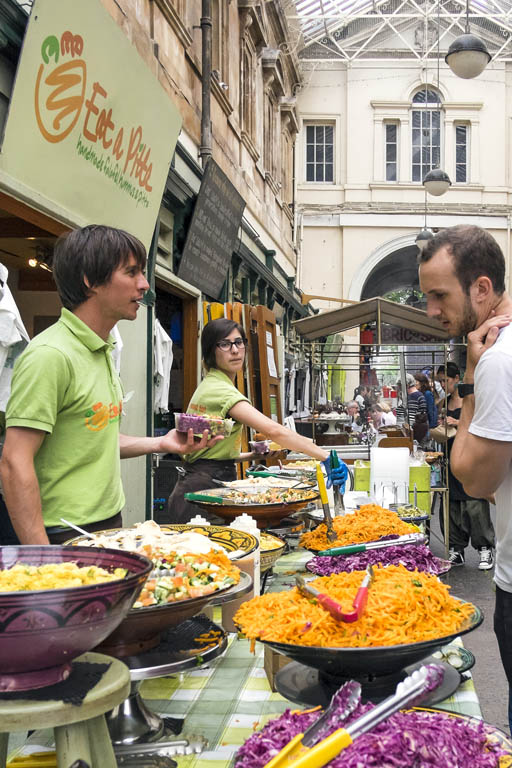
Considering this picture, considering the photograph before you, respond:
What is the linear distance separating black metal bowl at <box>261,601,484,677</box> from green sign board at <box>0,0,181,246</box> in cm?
349

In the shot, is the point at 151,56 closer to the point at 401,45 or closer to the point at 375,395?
the point at 375,395

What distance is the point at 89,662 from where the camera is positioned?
136cm

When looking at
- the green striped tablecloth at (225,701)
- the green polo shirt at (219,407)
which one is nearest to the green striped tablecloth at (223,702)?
the green striped tablecloth at (225,701)

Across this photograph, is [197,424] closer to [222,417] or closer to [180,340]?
[222,417]

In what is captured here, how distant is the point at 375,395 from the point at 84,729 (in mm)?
14731

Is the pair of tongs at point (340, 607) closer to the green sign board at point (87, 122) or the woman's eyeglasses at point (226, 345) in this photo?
the woman's eyeglasses at point (226, 345)

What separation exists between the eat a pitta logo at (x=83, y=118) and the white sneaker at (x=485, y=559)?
16.1 feet

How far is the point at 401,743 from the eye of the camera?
120cm

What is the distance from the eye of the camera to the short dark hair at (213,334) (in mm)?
4324

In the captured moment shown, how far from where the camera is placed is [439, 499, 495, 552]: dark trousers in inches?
320

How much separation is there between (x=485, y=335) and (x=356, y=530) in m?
1.19

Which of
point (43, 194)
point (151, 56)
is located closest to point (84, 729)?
point (43, 194)

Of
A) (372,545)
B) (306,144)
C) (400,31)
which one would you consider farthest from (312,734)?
(400,31)

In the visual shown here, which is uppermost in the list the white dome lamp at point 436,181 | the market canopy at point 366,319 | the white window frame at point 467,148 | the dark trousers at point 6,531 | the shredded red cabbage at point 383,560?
the white window frame at point 467,148
